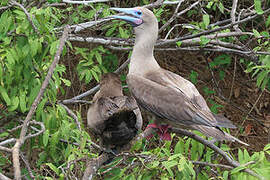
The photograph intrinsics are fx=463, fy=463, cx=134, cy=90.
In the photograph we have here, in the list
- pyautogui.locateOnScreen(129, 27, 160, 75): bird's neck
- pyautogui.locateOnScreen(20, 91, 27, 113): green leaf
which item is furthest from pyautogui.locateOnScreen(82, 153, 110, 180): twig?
pyautogui.locateOnScreen(129, 27, 160, 75): bird's neck

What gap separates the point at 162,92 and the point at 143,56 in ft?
1.51

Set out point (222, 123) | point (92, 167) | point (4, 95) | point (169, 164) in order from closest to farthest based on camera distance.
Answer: point (169, 164) → point (92, 167) → point (4, 95) → point (222, 123)

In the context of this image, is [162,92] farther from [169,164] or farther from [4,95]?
[4,95]

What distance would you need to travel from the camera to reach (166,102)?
385 cm

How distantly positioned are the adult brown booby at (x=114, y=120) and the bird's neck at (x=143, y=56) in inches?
28.4

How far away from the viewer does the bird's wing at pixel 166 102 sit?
147 inches

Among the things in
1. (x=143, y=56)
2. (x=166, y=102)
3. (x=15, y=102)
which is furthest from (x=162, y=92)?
(x=15, y=102)

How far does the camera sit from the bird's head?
4184 mm

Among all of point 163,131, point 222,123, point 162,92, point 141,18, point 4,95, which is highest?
point 141,18

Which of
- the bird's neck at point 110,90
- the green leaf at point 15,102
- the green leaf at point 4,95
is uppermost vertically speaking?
the green leaf at point 4,95

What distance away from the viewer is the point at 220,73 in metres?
7.21

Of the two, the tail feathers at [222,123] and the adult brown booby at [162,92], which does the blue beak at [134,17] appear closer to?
the adult brown booby at [162,92]

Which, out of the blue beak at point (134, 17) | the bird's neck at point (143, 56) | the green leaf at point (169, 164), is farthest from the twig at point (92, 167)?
the blue beak at point (134, 17)

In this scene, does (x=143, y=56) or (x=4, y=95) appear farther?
(x=143, y=56)
